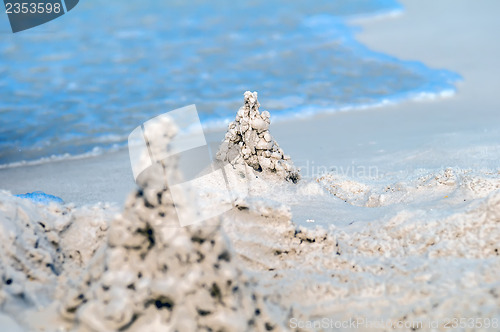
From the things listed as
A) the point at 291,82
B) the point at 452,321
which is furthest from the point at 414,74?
the point at 452,321

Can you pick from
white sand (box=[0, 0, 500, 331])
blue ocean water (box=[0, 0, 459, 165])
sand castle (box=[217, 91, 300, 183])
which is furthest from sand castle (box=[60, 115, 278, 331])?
blue ocean water (box=[0, 0, 459, 165])

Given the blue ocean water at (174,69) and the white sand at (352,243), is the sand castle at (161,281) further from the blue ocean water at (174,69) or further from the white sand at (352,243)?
the blue ocean water at (174,69)

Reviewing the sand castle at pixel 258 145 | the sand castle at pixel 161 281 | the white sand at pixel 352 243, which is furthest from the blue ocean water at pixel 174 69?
the sand castle at pixel 161 281

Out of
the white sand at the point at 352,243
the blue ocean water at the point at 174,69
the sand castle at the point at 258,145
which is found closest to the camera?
the white sand at the point at 352,243

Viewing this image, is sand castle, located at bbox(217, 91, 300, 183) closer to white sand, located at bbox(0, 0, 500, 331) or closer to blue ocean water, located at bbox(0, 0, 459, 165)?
white sand, located at bbox(0, 0, 500, 331)

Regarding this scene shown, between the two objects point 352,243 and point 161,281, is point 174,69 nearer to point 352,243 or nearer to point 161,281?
point 352,243

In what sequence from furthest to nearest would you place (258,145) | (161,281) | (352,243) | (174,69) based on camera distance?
(174,69), (258,145), (352,243), (161,281)

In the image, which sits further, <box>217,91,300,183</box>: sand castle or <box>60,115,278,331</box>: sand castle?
<box>217,91,300,183</box>: sand castle

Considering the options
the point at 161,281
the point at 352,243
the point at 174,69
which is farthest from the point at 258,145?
the point at 174,69
